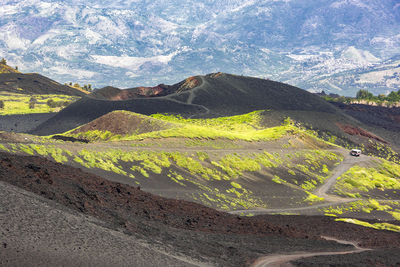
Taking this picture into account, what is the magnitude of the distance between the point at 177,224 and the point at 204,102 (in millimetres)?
110059

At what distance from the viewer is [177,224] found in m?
30.1

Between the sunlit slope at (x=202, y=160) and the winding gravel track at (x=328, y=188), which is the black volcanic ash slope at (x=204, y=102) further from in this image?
the winding gravel track at (x=328, y=188)

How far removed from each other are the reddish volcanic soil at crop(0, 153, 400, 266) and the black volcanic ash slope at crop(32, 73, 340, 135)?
81.9 m

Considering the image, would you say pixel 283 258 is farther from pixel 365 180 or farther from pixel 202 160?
pixel 365 180

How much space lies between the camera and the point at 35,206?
67.8 ft

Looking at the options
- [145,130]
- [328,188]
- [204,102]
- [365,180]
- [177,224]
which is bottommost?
[328,188]

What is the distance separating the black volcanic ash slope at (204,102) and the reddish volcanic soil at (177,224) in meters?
81.9

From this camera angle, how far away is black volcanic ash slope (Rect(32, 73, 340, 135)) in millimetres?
121625

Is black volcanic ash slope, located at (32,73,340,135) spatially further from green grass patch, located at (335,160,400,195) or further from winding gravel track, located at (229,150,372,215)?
green grass patch, located at (335,160,400,195)

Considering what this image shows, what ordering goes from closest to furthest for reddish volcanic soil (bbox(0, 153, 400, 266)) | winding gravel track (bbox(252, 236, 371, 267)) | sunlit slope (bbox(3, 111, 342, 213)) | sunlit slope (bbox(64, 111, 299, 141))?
winding gravel track (bbox(252, 236, 371, 267))
reddish volcanic soil (bbox(0, 153, 400, 266))
sunlit slope (bbox(3, 111, 342, 213))
sunlit slope (bbox(64, 111, 299, 141))

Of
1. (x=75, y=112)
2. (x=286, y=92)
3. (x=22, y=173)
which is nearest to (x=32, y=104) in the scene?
(x=75, y=112)

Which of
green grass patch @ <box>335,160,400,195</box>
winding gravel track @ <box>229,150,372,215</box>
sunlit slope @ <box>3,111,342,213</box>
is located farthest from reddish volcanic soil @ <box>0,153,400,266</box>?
green grass patch @ <box>335,160,400,195</box>

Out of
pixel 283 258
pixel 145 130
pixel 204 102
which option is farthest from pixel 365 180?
pixel 204 102

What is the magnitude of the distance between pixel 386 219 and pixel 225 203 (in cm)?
2101
